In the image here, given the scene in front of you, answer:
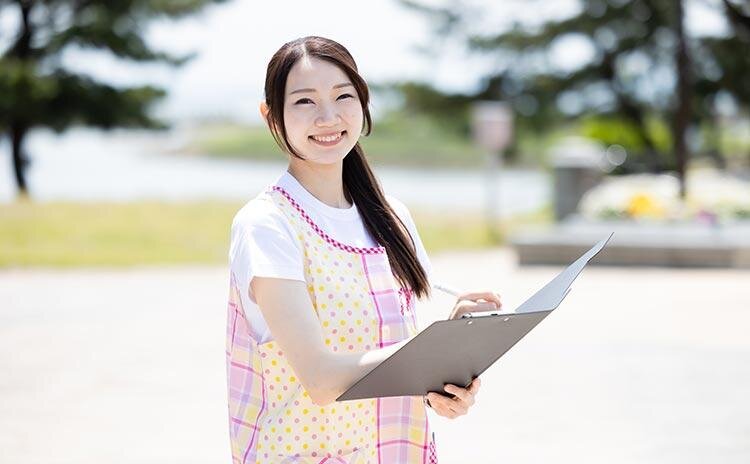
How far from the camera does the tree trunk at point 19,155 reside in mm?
22203

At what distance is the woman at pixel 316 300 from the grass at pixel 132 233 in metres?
10.2

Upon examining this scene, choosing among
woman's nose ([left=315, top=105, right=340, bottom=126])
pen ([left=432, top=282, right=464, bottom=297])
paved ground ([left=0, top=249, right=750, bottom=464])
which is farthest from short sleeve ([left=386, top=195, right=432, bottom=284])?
paved ground ([left=0, top=249, right=750, bottom=464])

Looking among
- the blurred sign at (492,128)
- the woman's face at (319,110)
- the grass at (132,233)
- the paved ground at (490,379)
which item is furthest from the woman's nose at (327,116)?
the blurred sign at (492,128)

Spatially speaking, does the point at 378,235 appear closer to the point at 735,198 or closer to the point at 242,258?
the point at 242,258

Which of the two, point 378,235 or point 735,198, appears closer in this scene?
point 378,235

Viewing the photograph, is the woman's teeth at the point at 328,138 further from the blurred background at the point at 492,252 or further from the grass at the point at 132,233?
the grass at the point at 132,233

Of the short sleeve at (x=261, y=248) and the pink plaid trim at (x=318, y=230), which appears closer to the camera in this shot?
the short sleeve at (x=261, y=248)

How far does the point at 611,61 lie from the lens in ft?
82.0

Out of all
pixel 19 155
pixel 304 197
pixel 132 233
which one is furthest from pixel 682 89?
pixel 304 197

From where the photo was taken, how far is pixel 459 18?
24688mm

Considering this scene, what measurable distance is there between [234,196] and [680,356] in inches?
453

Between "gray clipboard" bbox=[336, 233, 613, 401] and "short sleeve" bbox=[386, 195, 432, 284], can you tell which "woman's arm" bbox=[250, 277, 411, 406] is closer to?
"gray clipboard" bbox=[336, 233, 613, 401]

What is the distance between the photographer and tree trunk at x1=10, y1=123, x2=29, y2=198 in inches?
874

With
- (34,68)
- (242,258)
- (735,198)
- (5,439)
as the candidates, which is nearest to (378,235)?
(242,258)
